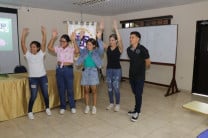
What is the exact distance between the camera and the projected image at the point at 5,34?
15.1 ft

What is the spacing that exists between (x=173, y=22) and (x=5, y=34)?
177 inches

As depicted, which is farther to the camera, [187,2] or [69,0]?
[187,2]

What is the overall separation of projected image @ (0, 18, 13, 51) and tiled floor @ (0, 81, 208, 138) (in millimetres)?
2310

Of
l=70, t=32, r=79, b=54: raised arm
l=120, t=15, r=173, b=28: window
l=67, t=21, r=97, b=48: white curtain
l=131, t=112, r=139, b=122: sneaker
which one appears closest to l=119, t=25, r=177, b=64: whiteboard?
l=120, t=15, r=173, b=28: window

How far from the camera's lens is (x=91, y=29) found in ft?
19.1

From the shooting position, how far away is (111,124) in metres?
3.05

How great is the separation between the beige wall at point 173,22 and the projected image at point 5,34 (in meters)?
0.33

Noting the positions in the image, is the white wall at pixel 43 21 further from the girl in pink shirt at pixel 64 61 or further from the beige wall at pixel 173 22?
the girl in pink shirt at pixel 64 61

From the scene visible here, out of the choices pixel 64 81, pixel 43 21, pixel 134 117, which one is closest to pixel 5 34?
pixel 43 21

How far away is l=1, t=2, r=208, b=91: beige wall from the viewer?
482 cm

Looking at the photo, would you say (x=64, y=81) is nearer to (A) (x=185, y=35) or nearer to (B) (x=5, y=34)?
(B) (x=5, y=34)

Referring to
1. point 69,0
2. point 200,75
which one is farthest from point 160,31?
point 69,0

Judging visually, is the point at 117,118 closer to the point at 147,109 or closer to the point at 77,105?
the point at 147,109

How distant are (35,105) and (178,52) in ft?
13.0
